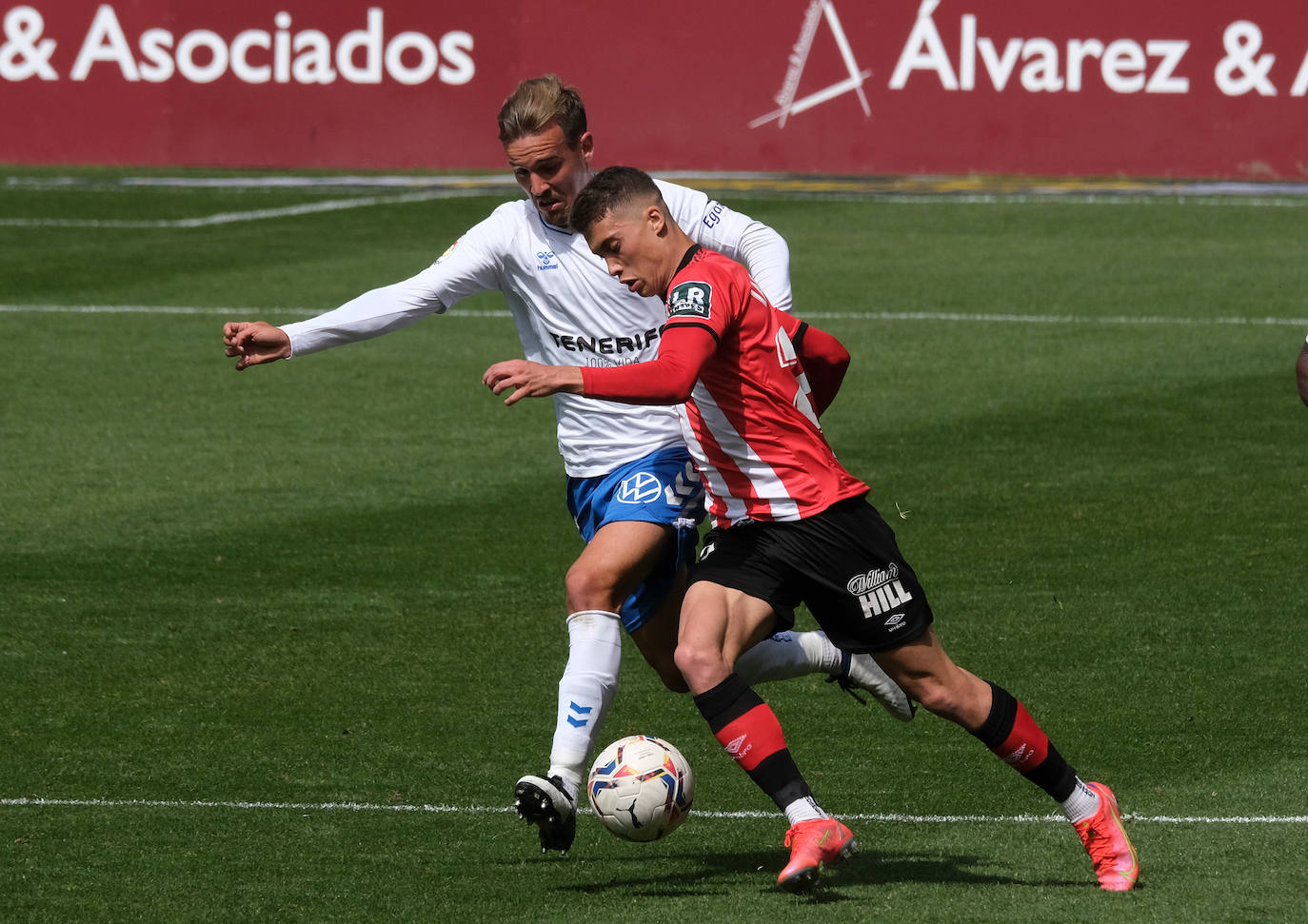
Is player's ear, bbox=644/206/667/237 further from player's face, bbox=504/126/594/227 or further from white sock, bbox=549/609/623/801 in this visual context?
white sock, bbox=549/609/623/801

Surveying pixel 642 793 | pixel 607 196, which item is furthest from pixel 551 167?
pixel 642 793

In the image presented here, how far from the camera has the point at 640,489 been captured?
6312 mm

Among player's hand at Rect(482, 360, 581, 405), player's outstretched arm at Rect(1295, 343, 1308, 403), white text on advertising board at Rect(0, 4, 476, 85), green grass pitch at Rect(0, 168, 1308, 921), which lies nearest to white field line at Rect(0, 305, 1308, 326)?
green grass pitch at Rect(0, 168, 1308, 921)

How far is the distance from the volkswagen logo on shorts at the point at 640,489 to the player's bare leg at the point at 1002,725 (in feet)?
3.33

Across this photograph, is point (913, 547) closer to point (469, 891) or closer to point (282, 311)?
point (469, 891)

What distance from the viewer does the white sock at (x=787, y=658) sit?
263 inches

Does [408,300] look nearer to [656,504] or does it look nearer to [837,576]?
[656,504]

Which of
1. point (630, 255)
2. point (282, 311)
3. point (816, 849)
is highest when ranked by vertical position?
point (630, 255)

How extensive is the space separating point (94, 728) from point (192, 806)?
3.32ft

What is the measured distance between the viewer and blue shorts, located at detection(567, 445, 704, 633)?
20.6 ft

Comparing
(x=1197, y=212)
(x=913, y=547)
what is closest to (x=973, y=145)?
(x=1197, y=212)

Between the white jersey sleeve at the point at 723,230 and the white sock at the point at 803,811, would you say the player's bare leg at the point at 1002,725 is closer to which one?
the white sock at the point at 803,811

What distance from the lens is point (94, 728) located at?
282 inches

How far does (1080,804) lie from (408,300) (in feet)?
8.24
